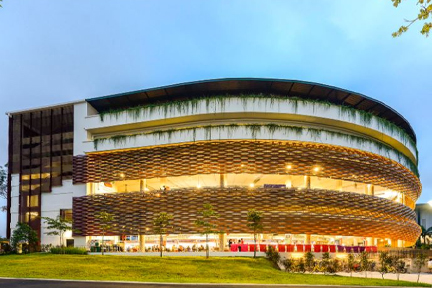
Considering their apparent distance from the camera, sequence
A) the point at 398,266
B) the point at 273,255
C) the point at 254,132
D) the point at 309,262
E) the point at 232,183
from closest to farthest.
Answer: the point at 309,262 < the point at 398,266 < the point at 273,255 < the point at 254,132 < the point at 232,183

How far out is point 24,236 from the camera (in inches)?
1598

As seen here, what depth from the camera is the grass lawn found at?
24156mm

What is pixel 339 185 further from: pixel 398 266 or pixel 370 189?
pixel 398 266

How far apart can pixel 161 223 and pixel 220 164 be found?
6988 millimetres

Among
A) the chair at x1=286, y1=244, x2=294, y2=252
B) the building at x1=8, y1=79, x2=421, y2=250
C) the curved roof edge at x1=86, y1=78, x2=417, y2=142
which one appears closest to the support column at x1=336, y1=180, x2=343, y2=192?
the building at x1=8, y1=79, x2=421, y2=250

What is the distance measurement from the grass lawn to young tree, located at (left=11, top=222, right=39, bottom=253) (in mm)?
9835

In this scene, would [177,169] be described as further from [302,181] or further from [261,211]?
[302,181]

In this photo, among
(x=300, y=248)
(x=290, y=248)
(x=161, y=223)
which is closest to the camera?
(x=300, y=248)

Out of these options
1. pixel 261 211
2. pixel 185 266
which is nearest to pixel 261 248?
pixel 261 211

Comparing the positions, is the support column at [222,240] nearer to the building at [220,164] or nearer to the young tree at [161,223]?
the building at [220,164]

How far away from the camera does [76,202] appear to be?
137 ft

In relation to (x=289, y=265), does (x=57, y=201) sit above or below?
above

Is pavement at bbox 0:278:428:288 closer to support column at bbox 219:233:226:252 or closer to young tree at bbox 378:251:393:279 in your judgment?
young tree at bbox 378:251:393:279

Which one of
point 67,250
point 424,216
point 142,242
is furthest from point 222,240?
point 424,216
